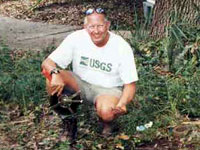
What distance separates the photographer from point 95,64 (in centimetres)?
521

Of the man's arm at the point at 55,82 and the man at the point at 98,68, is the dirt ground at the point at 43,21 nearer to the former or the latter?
the man at the point at 98,68

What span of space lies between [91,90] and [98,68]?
20 cm

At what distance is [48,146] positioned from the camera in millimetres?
5262

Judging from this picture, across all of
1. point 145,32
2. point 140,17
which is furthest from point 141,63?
point 140,17

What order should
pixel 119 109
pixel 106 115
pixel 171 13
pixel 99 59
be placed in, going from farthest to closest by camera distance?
pixel 171 13 → pixel 99 59 → pixel 106 115 → pixel 119 109

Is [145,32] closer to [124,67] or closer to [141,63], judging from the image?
[141,63]

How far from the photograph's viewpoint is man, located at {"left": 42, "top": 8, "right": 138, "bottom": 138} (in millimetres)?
5043

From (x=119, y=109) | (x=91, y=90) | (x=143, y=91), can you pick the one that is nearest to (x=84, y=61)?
(x=91, y=90)

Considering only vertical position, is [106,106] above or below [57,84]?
below

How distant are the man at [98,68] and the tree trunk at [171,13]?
254cm

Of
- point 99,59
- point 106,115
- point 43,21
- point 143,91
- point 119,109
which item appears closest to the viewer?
point 119,109

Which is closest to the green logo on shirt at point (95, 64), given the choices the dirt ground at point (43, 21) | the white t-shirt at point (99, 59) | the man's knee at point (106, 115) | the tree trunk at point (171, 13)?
the white t-shirt at point (99, 59)

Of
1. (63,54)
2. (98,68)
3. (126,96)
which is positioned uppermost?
(63,54)

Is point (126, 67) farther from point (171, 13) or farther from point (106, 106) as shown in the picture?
point (171, 13)
